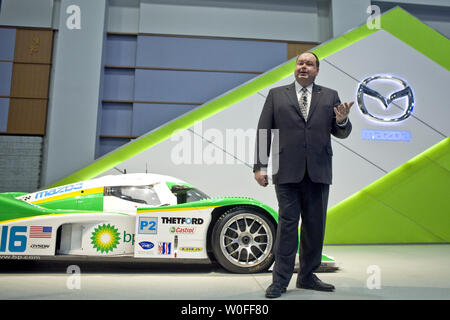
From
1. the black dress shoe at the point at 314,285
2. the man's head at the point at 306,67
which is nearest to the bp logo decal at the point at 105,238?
the black dress shoe at the point at 314,285

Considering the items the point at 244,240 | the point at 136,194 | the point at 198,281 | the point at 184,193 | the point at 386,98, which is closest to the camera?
the point at 198,281

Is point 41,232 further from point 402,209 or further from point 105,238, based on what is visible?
point 402,209

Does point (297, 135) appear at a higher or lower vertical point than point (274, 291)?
higher

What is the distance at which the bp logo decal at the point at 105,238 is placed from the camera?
2.67 m

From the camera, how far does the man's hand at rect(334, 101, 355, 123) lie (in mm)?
2033

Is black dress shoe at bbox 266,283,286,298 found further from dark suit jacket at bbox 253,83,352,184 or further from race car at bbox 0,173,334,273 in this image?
race car at bbox 0,173,334,273

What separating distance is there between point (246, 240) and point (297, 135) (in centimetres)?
108

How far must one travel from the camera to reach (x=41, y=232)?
8.58 feet

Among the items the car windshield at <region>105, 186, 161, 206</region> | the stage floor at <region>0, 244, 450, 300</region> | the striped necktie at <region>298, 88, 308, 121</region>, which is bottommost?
the stage floor at <region>0, 244, 450, 300</region>

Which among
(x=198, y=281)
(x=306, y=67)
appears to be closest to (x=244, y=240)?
(x=198, y=281)

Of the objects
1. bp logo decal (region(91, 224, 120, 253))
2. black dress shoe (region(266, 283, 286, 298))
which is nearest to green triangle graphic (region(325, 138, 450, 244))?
black dress shoe (region(266, 283, 286, 298))

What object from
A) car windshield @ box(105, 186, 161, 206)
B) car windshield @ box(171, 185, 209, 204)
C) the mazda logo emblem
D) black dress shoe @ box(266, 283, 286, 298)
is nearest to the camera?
black dress shoe @ box(266, 283, 286, 298)
